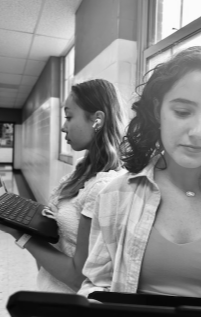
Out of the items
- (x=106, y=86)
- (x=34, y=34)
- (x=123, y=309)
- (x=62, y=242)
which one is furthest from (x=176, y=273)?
(x=34, y=34)

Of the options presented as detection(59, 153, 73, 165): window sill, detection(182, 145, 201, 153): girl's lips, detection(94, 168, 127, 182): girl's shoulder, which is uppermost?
detection(182, 145, 201, 153): girl's lips

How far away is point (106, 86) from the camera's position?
0.59 metres

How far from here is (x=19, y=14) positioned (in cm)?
61

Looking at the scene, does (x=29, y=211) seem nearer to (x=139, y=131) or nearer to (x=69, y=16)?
(x=139, y=131)

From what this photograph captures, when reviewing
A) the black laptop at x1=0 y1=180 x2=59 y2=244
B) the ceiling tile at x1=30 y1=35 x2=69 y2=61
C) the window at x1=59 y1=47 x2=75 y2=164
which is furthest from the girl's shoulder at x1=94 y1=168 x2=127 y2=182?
the window at x1=59 y1=47 x2=75 y2=164

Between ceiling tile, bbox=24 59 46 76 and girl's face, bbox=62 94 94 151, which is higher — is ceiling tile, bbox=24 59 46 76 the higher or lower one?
the higher one

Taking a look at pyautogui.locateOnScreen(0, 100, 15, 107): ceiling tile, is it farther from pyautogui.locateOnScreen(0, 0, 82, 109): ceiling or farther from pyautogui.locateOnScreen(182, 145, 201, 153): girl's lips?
pyautogui.locateOnScreen(182, 145, 201, 153): girl's lips

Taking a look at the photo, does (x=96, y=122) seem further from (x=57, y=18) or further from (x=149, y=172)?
(x=57, y=18)

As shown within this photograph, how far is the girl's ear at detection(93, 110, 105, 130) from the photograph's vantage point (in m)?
0.56

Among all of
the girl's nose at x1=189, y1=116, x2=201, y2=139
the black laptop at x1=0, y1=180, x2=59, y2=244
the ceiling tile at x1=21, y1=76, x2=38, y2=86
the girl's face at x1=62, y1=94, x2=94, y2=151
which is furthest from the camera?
the ceiling tile at x1=21, y1=76, x2=38, y2=86

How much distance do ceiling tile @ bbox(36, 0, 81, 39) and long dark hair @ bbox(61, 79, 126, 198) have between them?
9.9 inches

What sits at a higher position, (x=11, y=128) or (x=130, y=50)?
(x=130, y=50)

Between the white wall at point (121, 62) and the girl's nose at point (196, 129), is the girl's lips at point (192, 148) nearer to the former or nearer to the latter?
the girl's nose at point (196, 129)

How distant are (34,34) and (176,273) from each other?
698 mm
